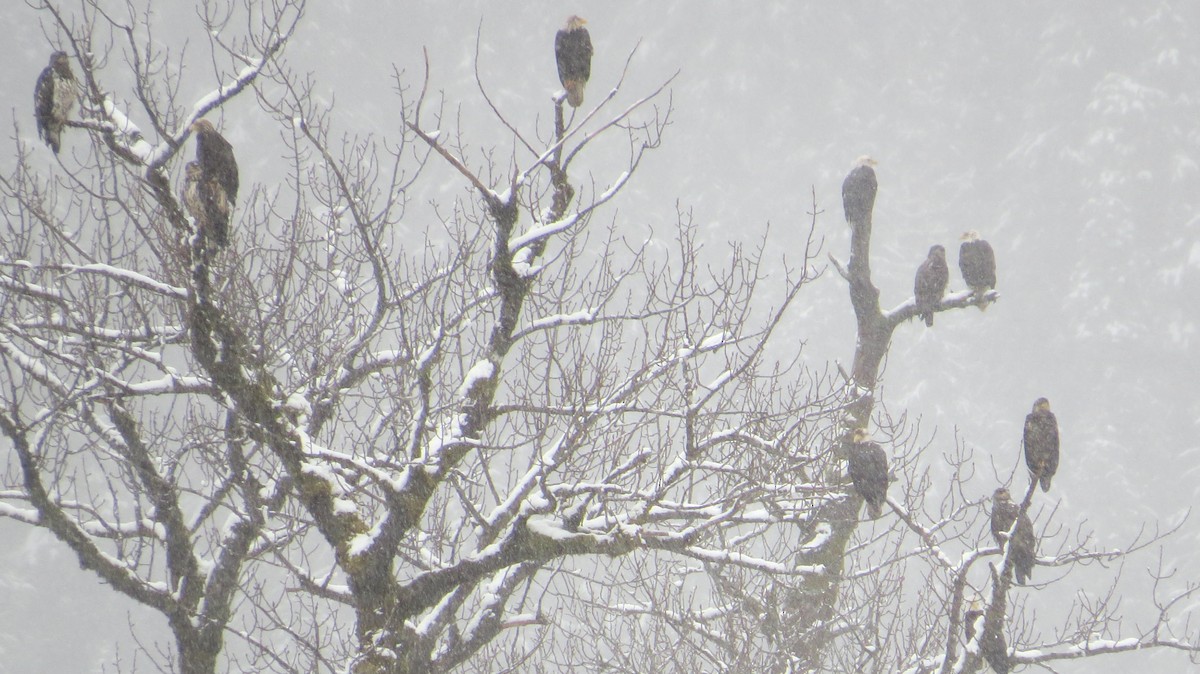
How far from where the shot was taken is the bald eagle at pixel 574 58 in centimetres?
497

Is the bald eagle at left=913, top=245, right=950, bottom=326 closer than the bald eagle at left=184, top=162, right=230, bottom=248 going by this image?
No

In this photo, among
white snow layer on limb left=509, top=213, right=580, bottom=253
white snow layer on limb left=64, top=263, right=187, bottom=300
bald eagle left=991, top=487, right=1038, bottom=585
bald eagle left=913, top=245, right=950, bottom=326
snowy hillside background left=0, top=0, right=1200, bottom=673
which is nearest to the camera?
white snow layer on limb left=64, top=263, right=187, bottom=300

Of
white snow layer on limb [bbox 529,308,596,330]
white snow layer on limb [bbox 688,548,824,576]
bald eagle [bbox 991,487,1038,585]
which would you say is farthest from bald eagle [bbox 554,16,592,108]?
bald eagle [bbox 991,487,1038,585]

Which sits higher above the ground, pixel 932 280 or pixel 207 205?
pixel 932 280

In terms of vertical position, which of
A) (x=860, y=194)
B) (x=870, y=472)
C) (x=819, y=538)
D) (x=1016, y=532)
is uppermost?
(x=860, y=194)

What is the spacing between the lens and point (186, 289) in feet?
13.9

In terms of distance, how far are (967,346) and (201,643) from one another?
9279 cm

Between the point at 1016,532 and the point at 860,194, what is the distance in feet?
12.5

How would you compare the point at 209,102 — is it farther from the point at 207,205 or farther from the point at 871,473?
the point at 871,473

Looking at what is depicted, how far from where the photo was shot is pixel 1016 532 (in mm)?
5926

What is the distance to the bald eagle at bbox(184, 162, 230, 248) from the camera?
4.28 metres

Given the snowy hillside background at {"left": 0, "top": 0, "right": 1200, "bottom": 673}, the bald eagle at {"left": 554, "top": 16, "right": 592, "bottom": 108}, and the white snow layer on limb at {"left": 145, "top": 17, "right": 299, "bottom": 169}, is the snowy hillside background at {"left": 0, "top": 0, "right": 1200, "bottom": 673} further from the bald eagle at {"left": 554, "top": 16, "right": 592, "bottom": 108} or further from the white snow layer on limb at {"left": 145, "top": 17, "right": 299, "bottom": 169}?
the white snow layer on limb at {"left": 145, "top": 17, "right": 299, "bottom": 169}

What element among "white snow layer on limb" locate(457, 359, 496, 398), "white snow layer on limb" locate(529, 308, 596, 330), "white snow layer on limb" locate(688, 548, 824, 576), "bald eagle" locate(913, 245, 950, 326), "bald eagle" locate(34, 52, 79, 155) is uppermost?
"bald eagle" locate(913, 245, 950, 326)

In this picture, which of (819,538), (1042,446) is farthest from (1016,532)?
(819,538)
